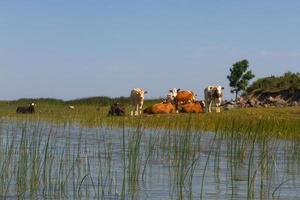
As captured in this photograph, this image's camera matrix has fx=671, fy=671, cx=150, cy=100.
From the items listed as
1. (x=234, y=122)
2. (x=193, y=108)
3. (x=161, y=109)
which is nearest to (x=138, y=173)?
(x=234, y=122)

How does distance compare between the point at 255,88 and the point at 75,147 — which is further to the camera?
the point at 255,88

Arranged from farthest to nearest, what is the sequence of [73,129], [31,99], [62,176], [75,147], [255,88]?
[31,99] → [255,88] → [73,129] → [75,147] → [62,176]

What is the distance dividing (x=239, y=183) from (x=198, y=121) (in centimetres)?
1526

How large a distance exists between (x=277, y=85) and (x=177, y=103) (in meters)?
9.67

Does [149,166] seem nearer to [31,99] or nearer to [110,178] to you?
[110,178]

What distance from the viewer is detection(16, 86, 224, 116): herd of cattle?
118 feet

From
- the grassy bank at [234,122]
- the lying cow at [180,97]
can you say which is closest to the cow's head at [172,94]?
the lying cow at [180,97]

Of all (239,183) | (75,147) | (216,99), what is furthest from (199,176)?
(216,99)

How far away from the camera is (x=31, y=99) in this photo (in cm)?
6688

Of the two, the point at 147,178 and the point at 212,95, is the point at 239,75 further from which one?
the point at 147,178

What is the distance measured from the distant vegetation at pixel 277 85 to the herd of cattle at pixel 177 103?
23.4ft

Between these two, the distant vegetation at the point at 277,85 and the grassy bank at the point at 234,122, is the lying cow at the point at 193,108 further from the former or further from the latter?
the distant vegetation at the point at 277,85

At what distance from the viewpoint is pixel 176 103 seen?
136 ft

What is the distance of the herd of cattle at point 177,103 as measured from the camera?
35.8 m
